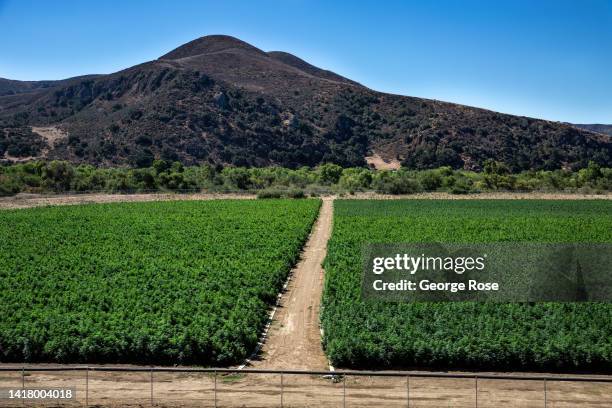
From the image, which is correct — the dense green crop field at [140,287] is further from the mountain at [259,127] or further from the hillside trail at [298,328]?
the mountain at [259,127]

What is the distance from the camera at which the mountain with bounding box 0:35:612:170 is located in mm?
135000

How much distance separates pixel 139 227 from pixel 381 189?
196 feet

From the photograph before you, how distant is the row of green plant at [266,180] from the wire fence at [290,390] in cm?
7681

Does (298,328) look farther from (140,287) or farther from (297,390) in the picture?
(140,287)

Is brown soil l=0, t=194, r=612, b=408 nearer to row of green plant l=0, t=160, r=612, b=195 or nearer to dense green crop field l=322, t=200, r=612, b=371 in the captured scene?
dense green crop field l=322, t=200, r=612, b=371

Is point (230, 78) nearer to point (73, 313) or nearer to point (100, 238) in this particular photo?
point (100, 238)

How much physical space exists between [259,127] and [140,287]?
126 m

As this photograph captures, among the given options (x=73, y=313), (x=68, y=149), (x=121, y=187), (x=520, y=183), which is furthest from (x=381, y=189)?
(x=73, y=313)

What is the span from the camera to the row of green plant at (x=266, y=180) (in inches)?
3804

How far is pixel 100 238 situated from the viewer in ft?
146

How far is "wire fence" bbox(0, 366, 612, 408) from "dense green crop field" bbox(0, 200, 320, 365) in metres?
1.46

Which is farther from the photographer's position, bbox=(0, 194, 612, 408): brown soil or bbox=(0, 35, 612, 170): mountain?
bbox=(0, 35, 612, 170): mountain

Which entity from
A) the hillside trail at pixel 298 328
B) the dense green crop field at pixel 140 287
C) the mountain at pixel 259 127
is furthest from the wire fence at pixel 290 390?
the mountain at pixel 259 127

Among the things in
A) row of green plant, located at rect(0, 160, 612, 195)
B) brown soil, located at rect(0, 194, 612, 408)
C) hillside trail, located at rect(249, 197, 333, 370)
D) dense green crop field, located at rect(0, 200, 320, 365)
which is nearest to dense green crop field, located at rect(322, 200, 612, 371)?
hillside trail, located at rect(249, 197, 333, 370)
